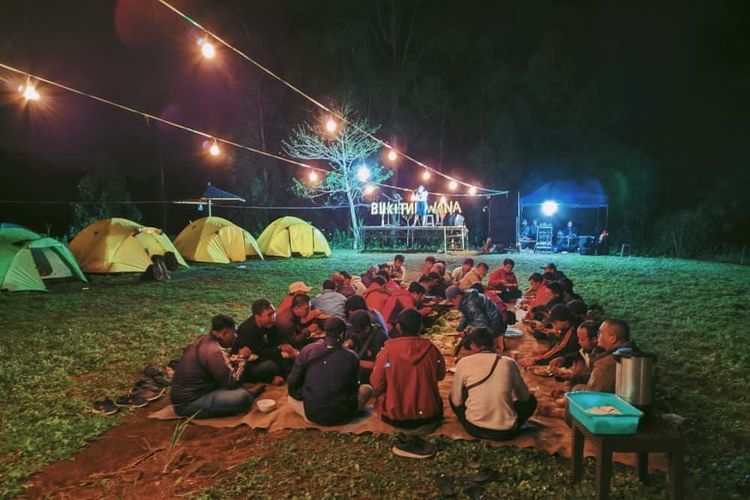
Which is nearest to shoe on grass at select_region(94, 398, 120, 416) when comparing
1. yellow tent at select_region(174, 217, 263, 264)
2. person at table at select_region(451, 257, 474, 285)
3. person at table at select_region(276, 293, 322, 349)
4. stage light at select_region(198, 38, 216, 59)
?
person at table at select_region(276, 293, 322, 349)

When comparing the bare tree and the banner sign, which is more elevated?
the bare tree

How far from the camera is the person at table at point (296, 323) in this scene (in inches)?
266

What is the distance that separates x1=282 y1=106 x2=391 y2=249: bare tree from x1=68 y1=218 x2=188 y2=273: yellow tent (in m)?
11.8

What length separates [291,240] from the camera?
2336 centimetres

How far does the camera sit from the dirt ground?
3.94 metres

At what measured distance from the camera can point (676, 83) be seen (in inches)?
1208

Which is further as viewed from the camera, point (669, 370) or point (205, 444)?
point (669, 370)

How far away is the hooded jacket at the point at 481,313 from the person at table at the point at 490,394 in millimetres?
2981

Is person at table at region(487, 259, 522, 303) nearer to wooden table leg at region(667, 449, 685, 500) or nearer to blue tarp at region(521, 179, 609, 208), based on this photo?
wooden table leg at region(667, 449, 685, 500)

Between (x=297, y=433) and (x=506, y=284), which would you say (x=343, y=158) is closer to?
(x=506, y=284)

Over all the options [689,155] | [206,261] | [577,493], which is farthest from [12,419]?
[689,155]

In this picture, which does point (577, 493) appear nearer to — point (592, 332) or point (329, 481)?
point (329, 481)

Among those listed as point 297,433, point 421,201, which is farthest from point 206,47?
point 421,201

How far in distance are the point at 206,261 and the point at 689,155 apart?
27.3 metres
